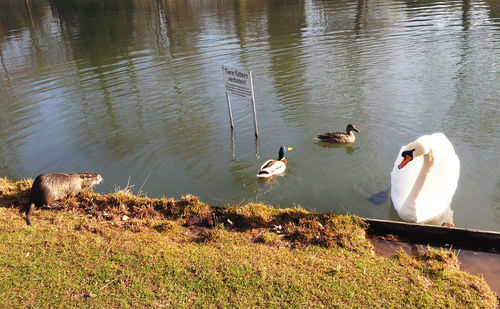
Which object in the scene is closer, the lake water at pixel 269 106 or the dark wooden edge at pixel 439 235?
the dark wooden edge at pixel 439 235

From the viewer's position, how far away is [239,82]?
9.89m

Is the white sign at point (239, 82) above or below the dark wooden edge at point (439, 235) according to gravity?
above

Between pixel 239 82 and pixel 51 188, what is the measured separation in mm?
4876

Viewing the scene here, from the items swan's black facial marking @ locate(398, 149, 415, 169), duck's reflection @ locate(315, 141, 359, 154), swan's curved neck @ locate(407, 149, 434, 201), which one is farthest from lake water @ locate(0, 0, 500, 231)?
swan's black facial marking @ locate(398, 149, 415, 169)

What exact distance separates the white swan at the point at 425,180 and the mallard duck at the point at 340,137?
2.61m

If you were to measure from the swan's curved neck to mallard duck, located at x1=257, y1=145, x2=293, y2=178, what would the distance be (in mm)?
2900

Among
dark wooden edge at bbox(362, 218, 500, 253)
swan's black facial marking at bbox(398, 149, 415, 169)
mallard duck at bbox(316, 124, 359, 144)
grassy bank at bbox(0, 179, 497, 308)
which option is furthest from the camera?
mallard duck at bbox(316, 124, 359, 144)

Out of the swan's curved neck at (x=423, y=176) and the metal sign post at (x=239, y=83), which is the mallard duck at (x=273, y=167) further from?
the swan's curved neck at (x=423, y=176)

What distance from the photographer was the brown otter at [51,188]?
7.01 metres

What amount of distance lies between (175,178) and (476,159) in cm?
680

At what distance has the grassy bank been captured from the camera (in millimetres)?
4680

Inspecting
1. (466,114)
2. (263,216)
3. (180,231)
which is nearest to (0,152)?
(180,231)

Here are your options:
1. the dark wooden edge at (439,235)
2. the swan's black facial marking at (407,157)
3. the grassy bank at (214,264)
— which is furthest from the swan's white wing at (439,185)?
the grassy bank at (214,264)

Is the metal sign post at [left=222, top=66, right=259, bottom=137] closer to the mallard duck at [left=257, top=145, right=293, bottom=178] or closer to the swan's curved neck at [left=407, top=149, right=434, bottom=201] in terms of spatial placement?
the mallard duck at [left=257, top=145, right=293, bottom=178]
